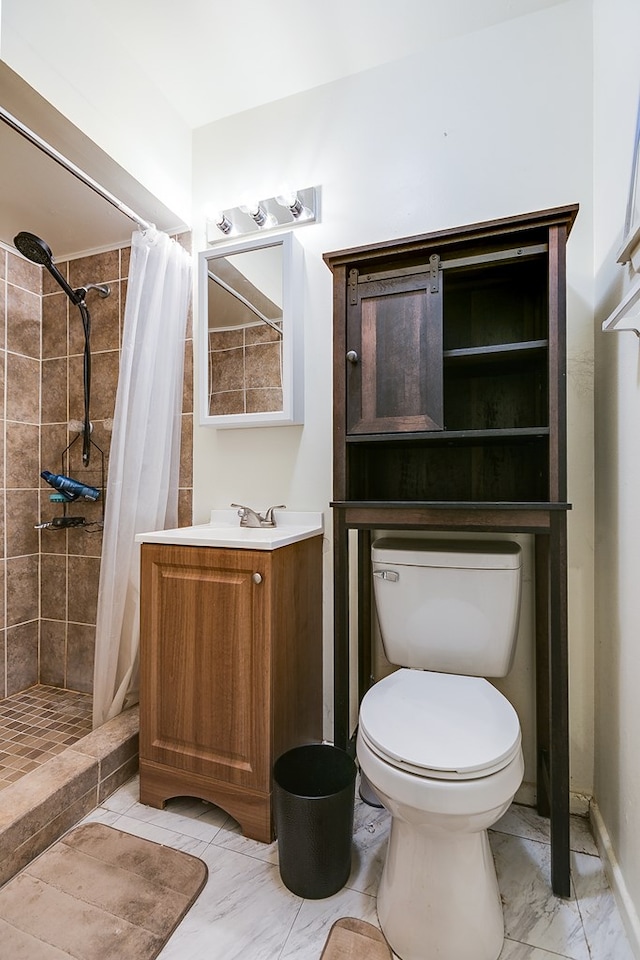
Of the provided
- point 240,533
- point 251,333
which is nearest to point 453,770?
point 240,533

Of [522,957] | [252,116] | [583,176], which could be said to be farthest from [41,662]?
[583,176]

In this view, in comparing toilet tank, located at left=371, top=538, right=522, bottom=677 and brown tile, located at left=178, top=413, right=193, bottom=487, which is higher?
brown tile, located at left=178, top=413, right=193, bottom=487

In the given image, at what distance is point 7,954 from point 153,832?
0.41m

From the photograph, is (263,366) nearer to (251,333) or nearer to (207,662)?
(251,333)

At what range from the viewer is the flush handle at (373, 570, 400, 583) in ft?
4.77

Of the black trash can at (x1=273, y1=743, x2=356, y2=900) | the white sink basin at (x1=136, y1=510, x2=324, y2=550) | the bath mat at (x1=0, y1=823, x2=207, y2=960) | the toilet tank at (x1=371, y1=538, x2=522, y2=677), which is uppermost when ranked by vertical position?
the white sink basin at (x1=136, y1=510, x2=324, y2=550)

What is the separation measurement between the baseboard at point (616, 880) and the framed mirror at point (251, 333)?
1.57 m

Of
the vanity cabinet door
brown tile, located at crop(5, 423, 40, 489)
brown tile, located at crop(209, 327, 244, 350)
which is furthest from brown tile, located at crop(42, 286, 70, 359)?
the vanity cabinet door

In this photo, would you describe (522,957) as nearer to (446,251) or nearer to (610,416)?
(610,416)

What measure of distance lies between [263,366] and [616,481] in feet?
4.00

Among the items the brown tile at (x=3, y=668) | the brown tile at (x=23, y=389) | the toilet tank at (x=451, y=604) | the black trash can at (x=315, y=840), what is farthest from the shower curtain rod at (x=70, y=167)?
the black trash can at (x=315, y=840)

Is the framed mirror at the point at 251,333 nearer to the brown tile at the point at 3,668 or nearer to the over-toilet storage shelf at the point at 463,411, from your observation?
the over-toilet storage shelf at the point at 463,411

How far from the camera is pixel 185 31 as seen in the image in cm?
158

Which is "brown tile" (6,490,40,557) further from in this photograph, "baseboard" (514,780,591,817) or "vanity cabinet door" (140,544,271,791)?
"baseboard" (514,780,591,817)
